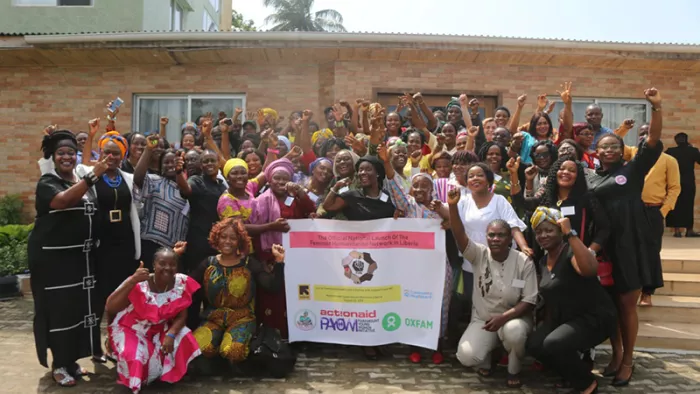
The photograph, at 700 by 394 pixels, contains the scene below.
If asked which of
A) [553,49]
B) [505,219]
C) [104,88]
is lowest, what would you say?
[505,219]

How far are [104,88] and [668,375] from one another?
9705 mm

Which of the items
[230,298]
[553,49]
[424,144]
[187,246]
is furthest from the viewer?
[553,49]

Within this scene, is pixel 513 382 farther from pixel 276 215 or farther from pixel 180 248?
pixel 180 248

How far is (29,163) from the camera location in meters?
10.1

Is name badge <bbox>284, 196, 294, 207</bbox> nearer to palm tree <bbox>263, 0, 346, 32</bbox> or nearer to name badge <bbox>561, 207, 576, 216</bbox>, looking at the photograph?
name badge <bbox>561, 207, 576, 216</bbox>

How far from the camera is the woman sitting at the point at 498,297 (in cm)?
437

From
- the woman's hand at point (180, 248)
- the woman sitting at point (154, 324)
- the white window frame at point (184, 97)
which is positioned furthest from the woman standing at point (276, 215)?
the white window frame at point (184, 97)

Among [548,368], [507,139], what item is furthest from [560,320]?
[507,139]

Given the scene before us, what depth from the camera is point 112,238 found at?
464 centimetres

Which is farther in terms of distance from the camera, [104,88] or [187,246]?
[104,88]

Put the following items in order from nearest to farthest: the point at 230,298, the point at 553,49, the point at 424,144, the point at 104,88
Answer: the point at 230,298, the point at 424,144, the point at 553,49, the point at 104,88

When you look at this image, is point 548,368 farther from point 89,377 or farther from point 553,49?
point 553,49

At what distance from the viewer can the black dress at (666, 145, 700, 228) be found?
888 cm

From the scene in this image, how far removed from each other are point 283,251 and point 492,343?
1902mm
